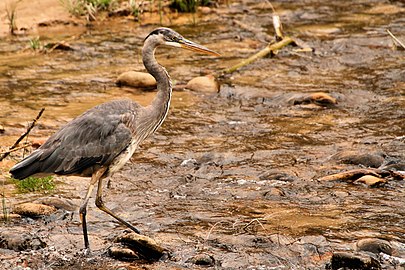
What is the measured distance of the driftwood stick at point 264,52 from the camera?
1219 centimetres

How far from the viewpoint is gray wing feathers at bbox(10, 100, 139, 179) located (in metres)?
7.18

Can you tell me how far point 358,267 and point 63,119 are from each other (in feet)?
16.6

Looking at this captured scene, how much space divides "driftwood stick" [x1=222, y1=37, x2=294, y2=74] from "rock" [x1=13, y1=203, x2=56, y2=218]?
513cm

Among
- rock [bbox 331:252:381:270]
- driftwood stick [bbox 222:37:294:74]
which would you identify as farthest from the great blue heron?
driftwood stick [bbox 222:37:294:74]

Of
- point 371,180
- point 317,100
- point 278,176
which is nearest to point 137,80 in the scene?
point 317,100

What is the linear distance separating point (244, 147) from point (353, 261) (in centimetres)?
346

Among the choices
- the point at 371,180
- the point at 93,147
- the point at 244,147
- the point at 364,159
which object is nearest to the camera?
the point at 93,147

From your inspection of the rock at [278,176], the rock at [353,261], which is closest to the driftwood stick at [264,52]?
the rock at [278,176]

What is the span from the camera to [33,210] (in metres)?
7.52

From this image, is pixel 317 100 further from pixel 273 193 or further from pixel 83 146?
pixel 83 146

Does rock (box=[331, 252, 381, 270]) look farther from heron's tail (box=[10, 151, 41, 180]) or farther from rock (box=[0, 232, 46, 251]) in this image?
heron's tail (box=[10, 151, 41, 180])

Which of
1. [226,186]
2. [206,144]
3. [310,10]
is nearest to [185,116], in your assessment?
[206,144]

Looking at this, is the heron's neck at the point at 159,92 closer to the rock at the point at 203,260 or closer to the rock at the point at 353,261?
the rock at the point at 203,260

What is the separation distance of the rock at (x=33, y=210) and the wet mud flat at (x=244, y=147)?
85mm
